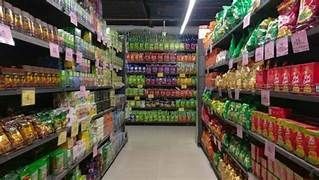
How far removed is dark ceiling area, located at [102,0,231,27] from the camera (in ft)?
37.1

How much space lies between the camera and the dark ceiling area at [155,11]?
1129cm

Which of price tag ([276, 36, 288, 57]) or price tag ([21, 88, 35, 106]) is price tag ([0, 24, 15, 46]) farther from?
price tag ([276, 36, 288, 57])

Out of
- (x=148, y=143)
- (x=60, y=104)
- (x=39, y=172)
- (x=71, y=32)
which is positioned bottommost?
(x=148, y=143)

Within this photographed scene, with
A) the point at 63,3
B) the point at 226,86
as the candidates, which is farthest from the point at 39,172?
the point at 226,86

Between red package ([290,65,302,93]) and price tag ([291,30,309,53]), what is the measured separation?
15cm

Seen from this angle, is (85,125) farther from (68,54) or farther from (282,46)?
(282,46)

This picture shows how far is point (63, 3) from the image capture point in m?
3.56

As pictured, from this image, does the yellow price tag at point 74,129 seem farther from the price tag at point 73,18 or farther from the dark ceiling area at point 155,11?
the dark ceiling area at point 155,11

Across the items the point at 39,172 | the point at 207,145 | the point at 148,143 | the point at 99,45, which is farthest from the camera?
the point at 148,143

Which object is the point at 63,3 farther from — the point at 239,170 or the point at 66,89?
the point at 239,170

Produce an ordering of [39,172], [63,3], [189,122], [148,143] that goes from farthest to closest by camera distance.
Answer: [189,122] → [148,143] → [63,3] → [39,172]

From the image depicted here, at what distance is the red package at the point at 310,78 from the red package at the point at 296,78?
53 millimetres

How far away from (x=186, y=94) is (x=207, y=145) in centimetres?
527

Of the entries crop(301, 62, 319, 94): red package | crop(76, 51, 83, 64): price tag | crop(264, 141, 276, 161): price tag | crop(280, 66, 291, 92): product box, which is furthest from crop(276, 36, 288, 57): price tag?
crop(76, 51, 83, 64): price tag
